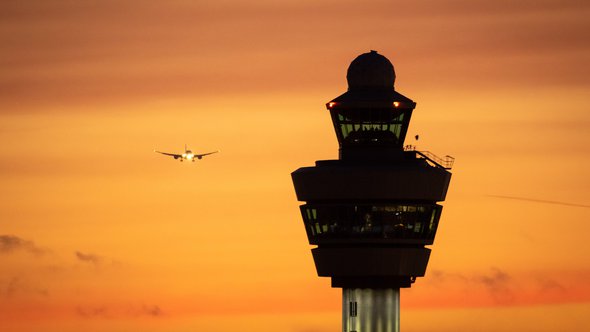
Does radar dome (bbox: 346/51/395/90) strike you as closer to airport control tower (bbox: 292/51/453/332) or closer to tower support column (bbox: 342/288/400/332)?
airport control tower (bbox: 292/51/453/332)

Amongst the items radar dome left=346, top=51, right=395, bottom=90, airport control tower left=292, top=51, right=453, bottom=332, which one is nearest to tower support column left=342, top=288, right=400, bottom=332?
airport control tower left=292, top=51, right=453, bottom=332

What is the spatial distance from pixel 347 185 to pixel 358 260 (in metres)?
7.67

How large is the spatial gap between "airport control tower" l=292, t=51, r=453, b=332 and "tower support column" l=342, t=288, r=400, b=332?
101 mm

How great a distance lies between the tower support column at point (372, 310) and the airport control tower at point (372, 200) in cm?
10

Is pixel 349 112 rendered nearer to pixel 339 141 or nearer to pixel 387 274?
pixel 339 141

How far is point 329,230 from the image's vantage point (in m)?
194

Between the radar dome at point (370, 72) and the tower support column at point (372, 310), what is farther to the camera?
the radar dome at point (370, 72)

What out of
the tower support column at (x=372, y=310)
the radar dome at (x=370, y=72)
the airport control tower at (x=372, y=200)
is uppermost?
the radar dome at (x=370, y=72)

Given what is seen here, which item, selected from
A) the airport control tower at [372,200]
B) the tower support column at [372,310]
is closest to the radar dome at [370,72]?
the airport control tower at [372,200]

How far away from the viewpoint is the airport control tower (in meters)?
192

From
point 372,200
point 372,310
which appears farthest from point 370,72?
point 372,310

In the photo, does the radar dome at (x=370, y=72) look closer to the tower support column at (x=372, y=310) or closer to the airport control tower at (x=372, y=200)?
the airport control tower at (x=372, y=200)

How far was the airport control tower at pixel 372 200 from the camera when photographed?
19188cm

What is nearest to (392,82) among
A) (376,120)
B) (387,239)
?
(376,120)
